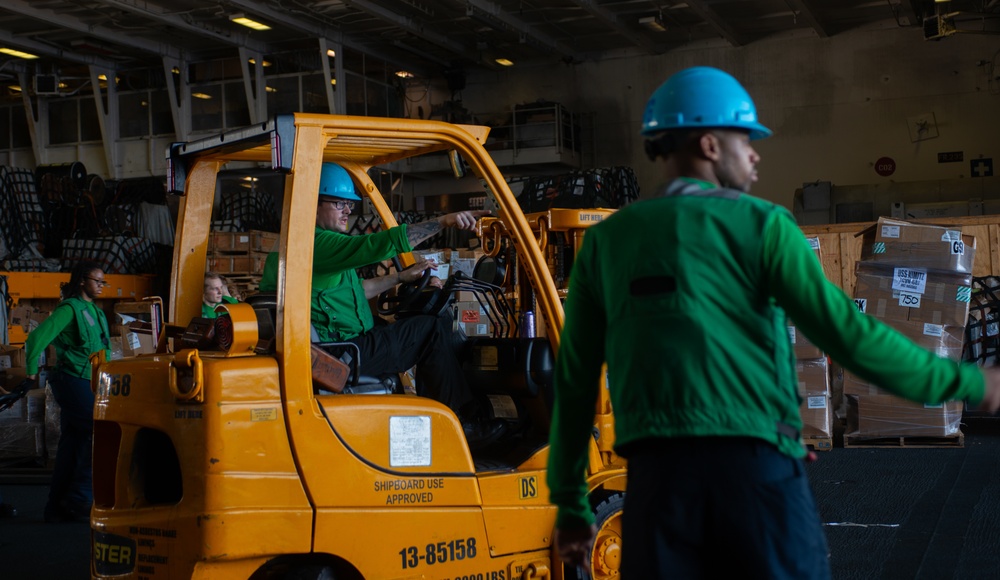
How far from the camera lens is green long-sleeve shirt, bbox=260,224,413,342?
429cm

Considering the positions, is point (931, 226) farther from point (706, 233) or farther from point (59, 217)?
point (59, 217)

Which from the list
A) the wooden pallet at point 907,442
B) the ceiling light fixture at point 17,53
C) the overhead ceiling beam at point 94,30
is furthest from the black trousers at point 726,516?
the ceiling light fixture at point 17,53

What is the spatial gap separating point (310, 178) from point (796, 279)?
231cm

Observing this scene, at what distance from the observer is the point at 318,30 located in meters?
23.8

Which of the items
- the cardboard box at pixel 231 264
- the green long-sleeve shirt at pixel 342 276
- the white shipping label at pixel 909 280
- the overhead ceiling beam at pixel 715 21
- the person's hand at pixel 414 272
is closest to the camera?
the green long-sleeve shirt at pixel 342 276

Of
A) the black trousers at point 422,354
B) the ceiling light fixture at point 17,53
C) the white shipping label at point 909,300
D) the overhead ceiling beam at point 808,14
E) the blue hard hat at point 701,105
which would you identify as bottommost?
the black trousers at point 422,354

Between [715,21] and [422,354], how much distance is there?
19412mm

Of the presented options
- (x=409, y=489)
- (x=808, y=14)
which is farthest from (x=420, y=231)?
(x=808, y=14)

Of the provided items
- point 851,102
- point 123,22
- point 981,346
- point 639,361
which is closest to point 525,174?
point 851,102

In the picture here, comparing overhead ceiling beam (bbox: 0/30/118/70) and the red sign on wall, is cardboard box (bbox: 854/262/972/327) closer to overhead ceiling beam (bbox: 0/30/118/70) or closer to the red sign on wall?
the red sign on wall

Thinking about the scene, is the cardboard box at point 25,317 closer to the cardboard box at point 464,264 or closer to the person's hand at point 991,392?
the cardboard box at point 464,264

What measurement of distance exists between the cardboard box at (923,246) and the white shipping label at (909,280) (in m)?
0.06

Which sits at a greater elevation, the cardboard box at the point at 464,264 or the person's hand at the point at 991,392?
the cardboard box at the point at 464,264

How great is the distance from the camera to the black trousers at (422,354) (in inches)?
190
